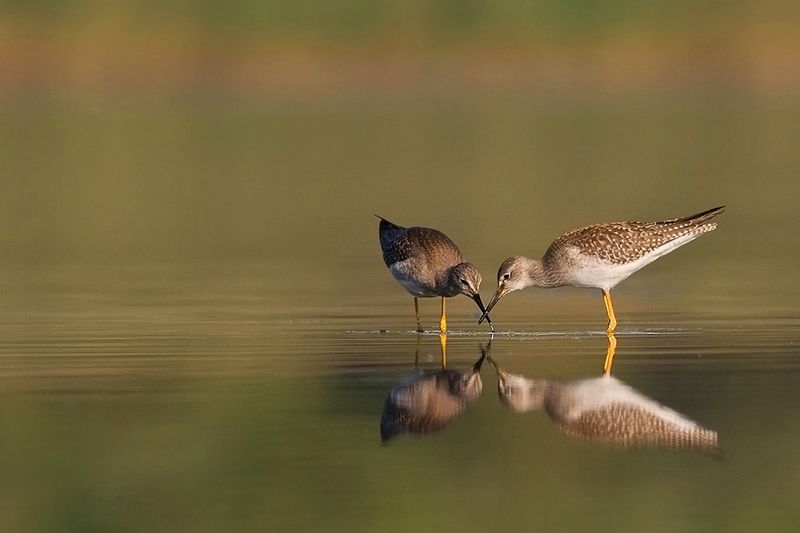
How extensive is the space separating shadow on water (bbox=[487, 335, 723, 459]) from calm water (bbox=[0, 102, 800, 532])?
5.2 inches

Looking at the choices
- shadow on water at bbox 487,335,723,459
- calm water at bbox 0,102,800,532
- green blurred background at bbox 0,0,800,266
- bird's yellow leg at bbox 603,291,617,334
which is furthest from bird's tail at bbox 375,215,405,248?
shadow on water at bbox 487,335,723,459

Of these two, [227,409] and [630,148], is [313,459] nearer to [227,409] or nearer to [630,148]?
[227,409]

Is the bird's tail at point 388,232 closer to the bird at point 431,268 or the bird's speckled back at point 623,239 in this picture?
the bird at point 431,268

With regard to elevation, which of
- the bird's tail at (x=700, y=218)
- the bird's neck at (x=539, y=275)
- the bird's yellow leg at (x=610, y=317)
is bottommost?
the bird's yellow leg at (x=610, y=317)

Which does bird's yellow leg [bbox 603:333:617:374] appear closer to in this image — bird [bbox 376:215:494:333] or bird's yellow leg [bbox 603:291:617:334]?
bird's yellow leg [bbox 603:291:617:334]

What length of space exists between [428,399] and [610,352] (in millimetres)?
2592

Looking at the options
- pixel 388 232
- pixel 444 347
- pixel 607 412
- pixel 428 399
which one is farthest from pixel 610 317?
pixel 607 412

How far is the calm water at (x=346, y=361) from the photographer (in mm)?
9469

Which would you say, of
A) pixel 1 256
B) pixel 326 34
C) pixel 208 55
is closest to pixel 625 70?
pixel 326 34

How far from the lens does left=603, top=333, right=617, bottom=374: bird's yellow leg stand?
13.4 m

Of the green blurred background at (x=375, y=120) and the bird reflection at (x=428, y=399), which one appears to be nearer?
the bird reflection at (x=428, y=399)

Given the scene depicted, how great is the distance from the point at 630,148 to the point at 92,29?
36.7m

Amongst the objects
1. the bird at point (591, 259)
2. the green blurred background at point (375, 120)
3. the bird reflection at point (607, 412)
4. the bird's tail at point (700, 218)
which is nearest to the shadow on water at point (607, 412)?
the bird reflection at point (607, 412)

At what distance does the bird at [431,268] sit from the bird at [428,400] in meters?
2.44
